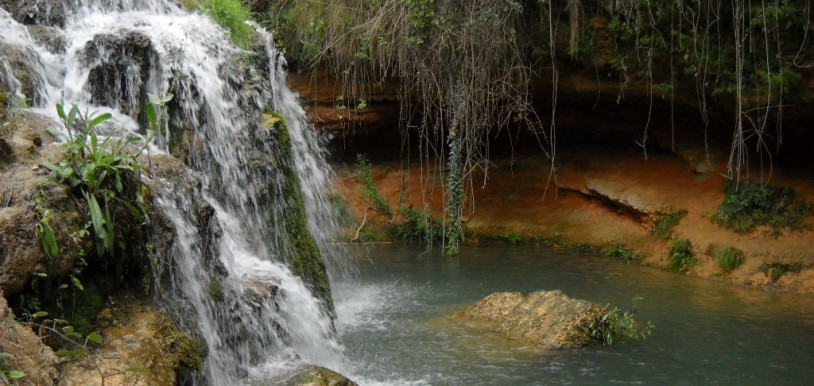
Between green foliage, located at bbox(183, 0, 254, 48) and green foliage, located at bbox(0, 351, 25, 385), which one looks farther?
green foliage, located at bbox(183, 0, 254, 48)

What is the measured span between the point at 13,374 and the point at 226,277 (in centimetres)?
256

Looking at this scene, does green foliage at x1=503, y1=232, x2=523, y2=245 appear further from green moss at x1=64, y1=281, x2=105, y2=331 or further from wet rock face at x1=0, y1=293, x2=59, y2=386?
wet rock face at x1=0, y1=293, x2=59, y2=386

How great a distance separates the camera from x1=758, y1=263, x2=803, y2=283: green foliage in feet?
27.9

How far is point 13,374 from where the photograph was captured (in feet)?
8.55

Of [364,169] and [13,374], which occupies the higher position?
[13,374]

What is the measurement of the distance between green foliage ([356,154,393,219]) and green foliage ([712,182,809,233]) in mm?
5069

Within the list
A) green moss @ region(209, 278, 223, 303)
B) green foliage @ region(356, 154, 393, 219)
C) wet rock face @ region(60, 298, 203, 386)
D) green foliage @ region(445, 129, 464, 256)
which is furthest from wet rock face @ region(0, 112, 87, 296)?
green foliage @ region(356, 154, 393, 219)

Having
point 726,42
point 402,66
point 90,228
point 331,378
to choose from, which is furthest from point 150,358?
point 726,42

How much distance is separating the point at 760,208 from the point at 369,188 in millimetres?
5948

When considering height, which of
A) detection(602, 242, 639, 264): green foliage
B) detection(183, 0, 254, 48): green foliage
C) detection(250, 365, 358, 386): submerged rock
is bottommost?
detection(602, 242, 639, 264): green foliage

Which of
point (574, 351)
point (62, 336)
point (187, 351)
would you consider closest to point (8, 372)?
point (62, 336)

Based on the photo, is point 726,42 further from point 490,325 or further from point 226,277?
point 226,277

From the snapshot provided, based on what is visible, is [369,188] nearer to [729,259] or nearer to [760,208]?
[729,259]

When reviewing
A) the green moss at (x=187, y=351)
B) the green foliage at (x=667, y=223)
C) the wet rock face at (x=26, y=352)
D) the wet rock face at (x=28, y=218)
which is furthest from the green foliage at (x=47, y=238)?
the green foliage at (x=667, y=223)
